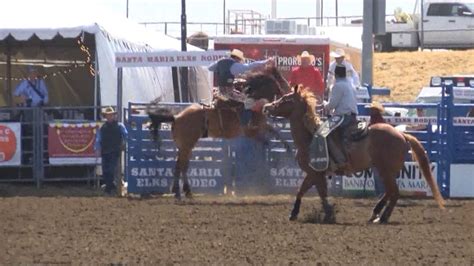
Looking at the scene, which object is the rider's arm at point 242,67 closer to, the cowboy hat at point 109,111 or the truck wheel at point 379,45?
the cowboy hat at point 109,111

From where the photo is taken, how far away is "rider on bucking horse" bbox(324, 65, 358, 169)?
15.0m

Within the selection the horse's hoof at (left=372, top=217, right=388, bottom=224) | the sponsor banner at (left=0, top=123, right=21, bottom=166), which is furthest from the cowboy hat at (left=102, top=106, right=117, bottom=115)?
the horse's hoof at (left=372, top=217, right=388, bottom=224)

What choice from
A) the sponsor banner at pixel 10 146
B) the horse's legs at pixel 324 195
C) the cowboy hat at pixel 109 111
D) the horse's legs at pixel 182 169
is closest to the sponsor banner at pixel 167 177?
the horse's legs at pixel 182 169

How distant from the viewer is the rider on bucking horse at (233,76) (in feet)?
59.4

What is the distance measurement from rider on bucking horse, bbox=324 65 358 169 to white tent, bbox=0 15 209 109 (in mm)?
6364

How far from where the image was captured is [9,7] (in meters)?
22.0

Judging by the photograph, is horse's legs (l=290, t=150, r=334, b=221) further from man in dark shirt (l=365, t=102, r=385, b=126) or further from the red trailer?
the red trailer

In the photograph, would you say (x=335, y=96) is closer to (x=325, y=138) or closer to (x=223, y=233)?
(x=325, y=138)

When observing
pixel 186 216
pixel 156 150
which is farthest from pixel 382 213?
pixel 156 150

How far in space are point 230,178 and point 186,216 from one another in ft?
12.8

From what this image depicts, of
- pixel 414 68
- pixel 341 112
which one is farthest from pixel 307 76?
pixel 414 68

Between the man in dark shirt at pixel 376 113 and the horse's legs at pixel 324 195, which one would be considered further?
the man in dark shirt at pixel 376 113

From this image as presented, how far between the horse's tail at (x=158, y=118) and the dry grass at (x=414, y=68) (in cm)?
2205

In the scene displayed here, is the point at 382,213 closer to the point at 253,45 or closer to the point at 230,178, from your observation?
the point at 230,178
